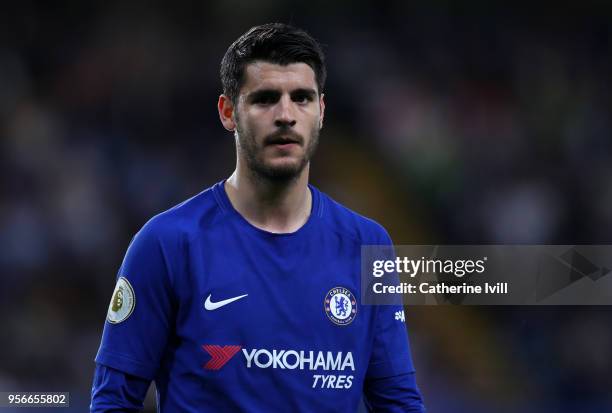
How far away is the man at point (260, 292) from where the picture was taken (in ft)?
9.09

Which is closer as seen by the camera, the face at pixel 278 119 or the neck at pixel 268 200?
the face at pixel 278 119

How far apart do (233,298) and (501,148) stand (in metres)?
5.62

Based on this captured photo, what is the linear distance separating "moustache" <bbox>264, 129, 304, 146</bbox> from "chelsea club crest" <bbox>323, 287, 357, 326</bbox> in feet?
1.66

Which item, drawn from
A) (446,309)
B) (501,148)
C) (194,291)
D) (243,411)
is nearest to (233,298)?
(194,291)

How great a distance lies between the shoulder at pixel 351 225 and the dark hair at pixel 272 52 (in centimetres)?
42

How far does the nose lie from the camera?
2.82 metres

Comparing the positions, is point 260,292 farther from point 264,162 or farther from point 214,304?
point 264,162

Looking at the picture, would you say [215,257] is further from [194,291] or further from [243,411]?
[243,411]

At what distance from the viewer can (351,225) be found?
310 centimetres

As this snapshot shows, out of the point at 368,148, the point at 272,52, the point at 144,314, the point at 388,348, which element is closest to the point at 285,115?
the point at 272,52

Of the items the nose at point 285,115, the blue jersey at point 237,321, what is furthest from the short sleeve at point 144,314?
the nose at point 285,115

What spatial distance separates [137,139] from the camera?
7938mm

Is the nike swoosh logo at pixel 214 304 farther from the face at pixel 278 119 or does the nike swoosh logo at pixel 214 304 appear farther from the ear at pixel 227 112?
the ear at pixel 227 112

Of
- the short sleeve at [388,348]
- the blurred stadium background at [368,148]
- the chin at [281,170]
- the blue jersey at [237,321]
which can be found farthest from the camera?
the blurred stadium background at [368,148]
